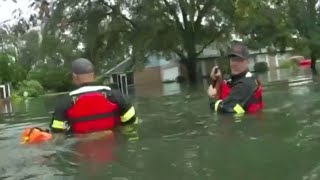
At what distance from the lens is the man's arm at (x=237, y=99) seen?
24.7 feet

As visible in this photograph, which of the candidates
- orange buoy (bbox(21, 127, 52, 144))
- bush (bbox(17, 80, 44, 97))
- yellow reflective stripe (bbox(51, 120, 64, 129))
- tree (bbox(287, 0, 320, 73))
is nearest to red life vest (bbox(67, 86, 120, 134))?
yellow reflective stripe (bbox(51, 120, 64, 129))

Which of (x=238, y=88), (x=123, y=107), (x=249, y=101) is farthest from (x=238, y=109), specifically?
(x=123, y=107)

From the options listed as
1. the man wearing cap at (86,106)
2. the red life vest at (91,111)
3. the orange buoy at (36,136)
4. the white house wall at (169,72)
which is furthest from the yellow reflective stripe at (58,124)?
the white house wall at (169,72)

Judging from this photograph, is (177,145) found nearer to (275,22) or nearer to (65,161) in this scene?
(65,161)

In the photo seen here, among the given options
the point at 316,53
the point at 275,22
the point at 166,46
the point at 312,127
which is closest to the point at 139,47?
the point at 166,46

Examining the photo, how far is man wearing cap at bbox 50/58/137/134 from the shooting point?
7.20m

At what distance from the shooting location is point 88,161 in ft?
19.5

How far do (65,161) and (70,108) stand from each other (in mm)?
1176

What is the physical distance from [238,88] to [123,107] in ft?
5.10

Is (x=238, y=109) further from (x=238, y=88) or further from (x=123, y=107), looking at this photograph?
(x=123, y=107)

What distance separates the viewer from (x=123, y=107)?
7582 millimetres

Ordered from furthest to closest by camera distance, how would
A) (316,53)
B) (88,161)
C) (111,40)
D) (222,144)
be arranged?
(316,53) → (111,40) → (222,144) → (88,161)

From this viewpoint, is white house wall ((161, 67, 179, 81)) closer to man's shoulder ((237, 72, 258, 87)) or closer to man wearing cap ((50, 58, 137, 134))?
man's shoulder ((237, 72, 258, 87))

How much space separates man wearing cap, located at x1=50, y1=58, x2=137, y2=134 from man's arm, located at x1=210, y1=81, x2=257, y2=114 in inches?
52.5
